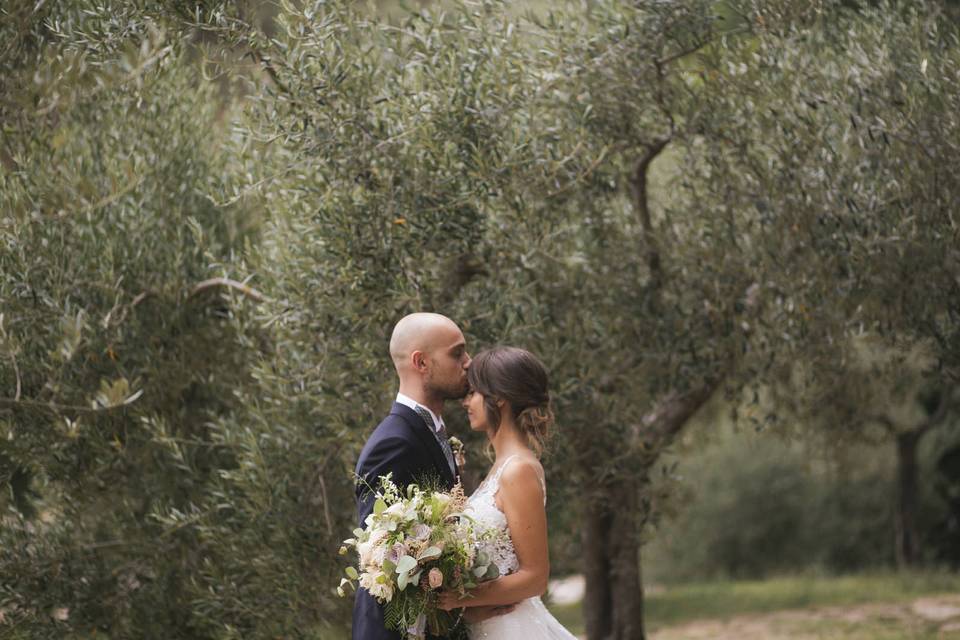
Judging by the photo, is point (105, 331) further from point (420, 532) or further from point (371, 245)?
point (420, 532)

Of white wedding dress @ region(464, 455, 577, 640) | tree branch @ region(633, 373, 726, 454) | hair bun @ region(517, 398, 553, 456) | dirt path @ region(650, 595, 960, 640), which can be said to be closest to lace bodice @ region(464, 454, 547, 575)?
white wedding dress @ region(464, 455, 577, 640)

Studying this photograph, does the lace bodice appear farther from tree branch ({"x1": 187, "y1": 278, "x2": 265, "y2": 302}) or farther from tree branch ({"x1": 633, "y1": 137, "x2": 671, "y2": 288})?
tree branch ({"x1": 633, "y1": 137, "x2": 671, "y2": 288})

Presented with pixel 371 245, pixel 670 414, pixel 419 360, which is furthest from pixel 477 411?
pixel 670 414

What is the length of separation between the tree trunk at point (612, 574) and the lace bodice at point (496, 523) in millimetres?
4385

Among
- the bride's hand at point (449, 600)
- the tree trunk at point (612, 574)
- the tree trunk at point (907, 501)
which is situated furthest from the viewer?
the tree trunk at point (907, 501)

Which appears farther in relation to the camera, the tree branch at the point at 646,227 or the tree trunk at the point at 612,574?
the tree trunk at the point at 612,574

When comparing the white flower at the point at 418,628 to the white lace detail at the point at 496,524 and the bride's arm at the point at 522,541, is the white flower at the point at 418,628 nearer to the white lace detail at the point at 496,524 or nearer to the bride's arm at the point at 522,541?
the bride's arm at the point at 522,541

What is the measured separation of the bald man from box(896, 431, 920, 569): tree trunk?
14374mm

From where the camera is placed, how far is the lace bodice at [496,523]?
452cm

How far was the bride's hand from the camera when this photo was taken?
439 cm

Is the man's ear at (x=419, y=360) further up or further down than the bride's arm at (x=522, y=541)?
further up

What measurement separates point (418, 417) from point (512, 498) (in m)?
0.58

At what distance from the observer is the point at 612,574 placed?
9.80 m

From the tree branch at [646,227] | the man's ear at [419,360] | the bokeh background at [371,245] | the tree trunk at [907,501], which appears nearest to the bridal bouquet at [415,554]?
the man's ear at [419,360]
